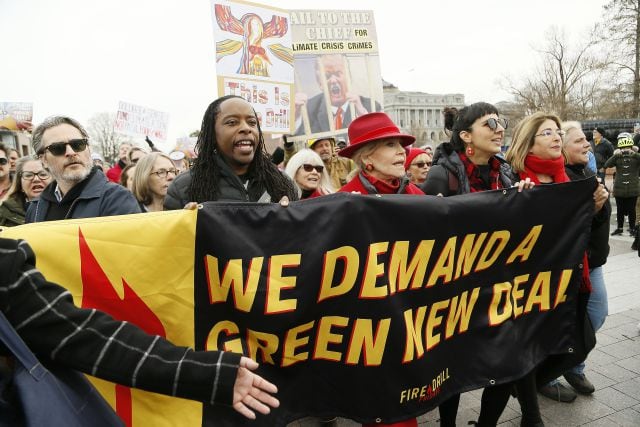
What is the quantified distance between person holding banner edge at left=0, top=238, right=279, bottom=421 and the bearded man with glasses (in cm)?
135

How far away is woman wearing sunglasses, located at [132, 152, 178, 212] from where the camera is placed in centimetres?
388

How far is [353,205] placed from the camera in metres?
2.09

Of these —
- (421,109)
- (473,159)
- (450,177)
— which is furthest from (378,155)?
(421,109)

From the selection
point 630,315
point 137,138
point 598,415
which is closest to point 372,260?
point 598,415

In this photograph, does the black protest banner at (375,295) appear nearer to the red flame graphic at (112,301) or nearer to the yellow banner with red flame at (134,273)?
the yellow banner with red flame at (134,273)

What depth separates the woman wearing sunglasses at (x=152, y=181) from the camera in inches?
153

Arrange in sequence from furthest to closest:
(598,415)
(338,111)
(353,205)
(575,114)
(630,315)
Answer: (575,114), (338,111), (630,315), (598,415), (353,205)

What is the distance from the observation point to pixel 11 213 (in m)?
4.10

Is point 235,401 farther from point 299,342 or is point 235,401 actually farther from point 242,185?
point 242,185

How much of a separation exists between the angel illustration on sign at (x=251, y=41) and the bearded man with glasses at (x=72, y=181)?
2281 millimetres

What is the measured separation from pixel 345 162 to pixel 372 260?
4325 millimetres

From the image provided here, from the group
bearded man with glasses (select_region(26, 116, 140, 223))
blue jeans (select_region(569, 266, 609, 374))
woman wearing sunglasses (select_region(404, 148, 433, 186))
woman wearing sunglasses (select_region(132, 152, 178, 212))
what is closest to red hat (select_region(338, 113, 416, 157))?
bearded man with glasses (select_region(26, 116, 140, 223))

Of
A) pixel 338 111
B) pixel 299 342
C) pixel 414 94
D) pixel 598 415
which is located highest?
pixel 414 94

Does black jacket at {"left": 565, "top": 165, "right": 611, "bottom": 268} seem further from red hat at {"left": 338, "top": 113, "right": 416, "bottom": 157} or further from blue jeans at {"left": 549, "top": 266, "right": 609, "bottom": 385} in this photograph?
red hat at {"left": 338, "top": 113, "right": 416, "bottom": 157}
